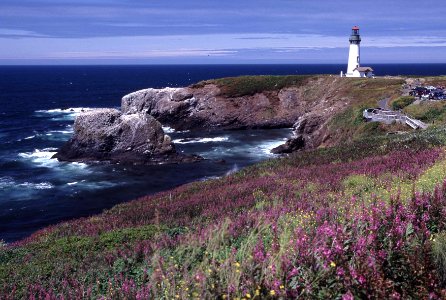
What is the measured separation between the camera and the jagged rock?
54.5 meters

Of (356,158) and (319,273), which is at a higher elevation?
(319,273)

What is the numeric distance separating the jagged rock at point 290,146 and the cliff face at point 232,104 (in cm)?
1610

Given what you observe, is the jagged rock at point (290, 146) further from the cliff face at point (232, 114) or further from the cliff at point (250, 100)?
the cliff at point (250, 100)

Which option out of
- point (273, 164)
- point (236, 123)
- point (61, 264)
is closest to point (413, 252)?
point (61, 264)

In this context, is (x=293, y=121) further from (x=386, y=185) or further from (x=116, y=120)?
(x=386, y=185)

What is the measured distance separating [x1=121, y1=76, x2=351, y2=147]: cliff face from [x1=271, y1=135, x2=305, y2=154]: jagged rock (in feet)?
52.8

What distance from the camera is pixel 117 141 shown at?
173 ft

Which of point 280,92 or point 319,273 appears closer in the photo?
point 319,273

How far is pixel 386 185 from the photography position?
44.6 feet

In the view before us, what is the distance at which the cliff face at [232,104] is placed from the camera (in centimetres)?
7519

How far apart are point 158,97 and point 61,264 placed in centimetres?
7284

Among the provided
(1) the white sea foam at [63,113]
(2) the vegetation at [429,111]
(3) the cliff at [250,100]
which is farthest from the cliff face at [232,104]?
(2) the vegetation at [429,111]

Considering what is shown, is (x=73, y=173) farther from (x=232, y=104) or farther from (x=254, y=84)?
(x=254, y=84)

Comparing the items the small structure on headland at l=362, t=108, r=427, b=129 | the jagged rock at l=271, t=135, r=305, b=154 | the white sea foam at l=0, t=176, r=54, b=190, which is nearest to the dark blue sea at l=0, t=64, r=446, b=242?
the white sea foam at l=0, t=176, r=54, b=190
